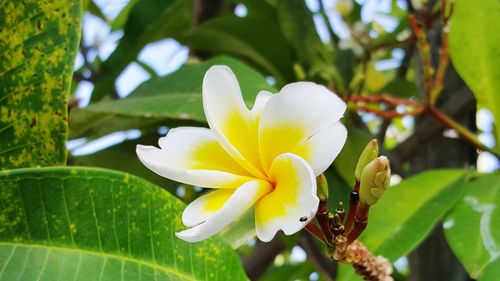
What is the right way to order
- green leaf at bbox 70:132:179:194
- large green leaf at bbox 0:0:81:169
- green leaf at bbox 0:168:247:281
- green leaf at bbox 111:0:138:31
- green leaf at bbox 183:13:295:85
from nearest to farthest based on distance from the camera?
green leaf at bbox 0:168:247:281 < large green leaf at bbox 0:0:81:169 < green leaf at bbox 70:132:179:194 < green leaf at bbox 183:13:295:85 < green leaf at bbox 111:0:138:31

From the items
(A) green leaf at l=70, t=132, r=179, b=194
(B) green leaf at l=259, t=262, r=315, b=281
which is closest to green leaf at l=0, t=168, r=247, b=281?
(A) green leaf at l=70, t=132, r=179, b=194

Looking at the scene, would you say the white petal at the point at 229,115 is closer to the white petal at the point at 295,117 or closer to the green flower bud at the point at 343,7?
the white petal at the point at 295,117

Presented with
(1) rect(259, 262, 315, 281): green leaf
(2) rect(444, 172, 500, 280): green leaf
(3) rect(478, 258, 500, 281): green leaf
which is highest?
(3) rect(478, 258, 500, 281): green leaf

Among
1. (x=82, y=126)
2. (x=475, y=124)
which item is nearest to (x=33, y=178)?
(x=82, y=126)

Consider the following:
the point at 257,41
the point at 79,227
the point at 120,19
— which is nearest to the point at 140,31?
the point at 257,41

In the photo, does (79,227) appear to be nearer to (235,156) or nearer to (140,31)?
(235,156)

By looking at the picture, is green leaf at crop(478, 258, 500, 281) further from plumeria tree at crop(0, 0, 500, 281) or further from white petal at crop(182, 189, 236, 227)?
white petal at crop(182, 189, 236, 227)

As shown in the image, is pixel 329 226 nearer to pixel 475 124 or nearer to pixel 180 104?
pixel 180 104
